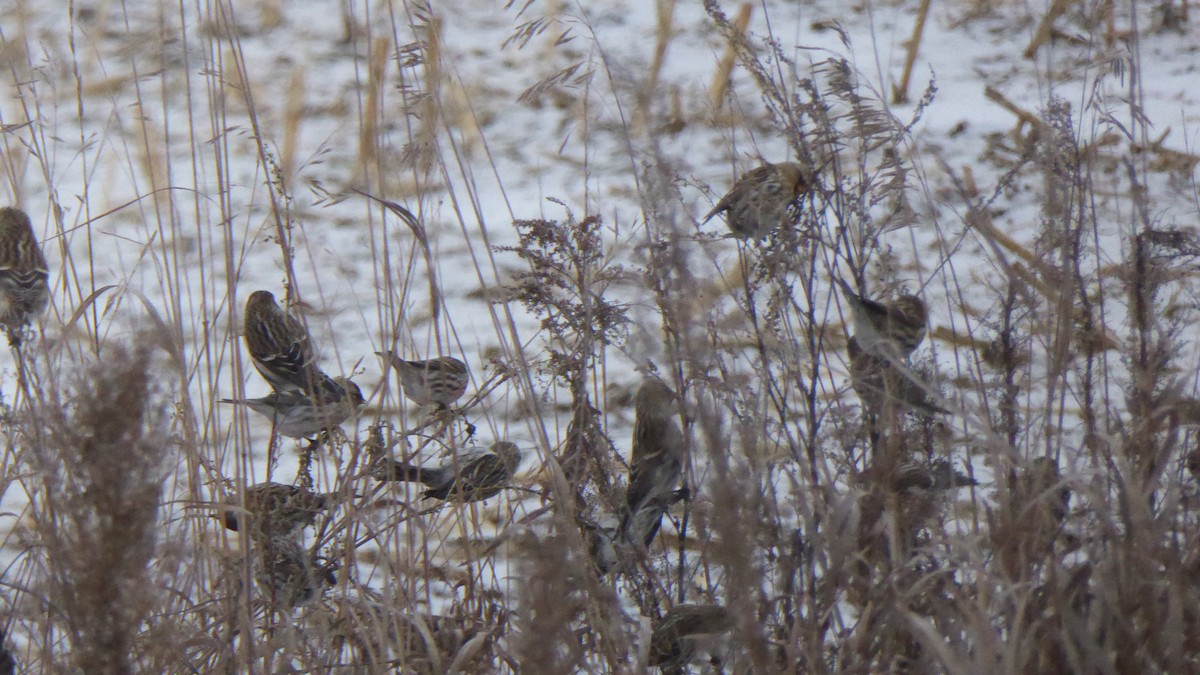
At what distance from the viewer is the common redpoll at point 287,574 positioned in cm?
237

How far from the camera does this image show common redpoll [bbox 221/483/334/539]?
7.88ft

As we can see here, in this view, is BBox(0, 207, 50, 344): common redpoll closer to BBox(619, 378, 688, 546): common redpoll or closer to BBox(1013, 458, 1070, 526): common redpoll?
BBox(619, 378, 688, 546): common redpoll

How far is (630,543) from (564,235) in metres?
0.58

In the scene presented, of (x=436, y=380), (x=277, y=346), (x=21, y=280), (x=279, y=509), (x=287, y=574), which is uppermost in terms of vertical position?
(x=21, y=280)

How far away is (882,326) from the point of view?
231cm

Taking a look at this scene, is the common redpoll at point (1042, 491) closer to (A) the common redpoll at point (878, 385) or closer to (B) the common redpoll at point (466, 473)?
(A) the common redpoll at point (878, 385)

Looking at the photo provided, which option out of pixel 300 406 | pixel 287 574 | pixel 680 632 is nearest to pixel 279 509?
pixel 287 574

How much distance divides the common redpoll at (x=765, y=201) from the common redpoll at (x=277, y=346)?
87 centimetres

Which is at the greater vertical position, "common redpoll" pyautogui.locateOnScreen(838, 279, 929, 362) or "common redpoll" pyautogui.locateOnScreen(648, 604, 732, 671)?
"common redpoll" pyautogui.locateOnScreen(838, 279, 929, 362)

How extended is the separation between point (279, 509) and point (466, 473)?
390mm

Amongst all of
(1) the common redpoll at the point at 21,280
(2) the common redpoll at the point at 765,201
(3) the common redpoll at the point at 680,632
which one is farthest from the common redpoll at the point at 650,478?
(1) the common redpoll at the point at 21,280

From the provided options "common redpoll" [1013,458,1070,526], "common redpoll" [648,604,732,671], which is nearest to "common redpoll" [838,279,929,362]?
"common redpoll" [1013,458,1070,526]

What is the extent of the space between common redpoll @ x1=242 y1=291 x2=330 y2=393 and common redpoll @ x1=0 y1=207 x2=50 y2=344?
49cm

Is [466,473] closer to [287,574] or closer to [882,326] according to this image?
[287,574]
